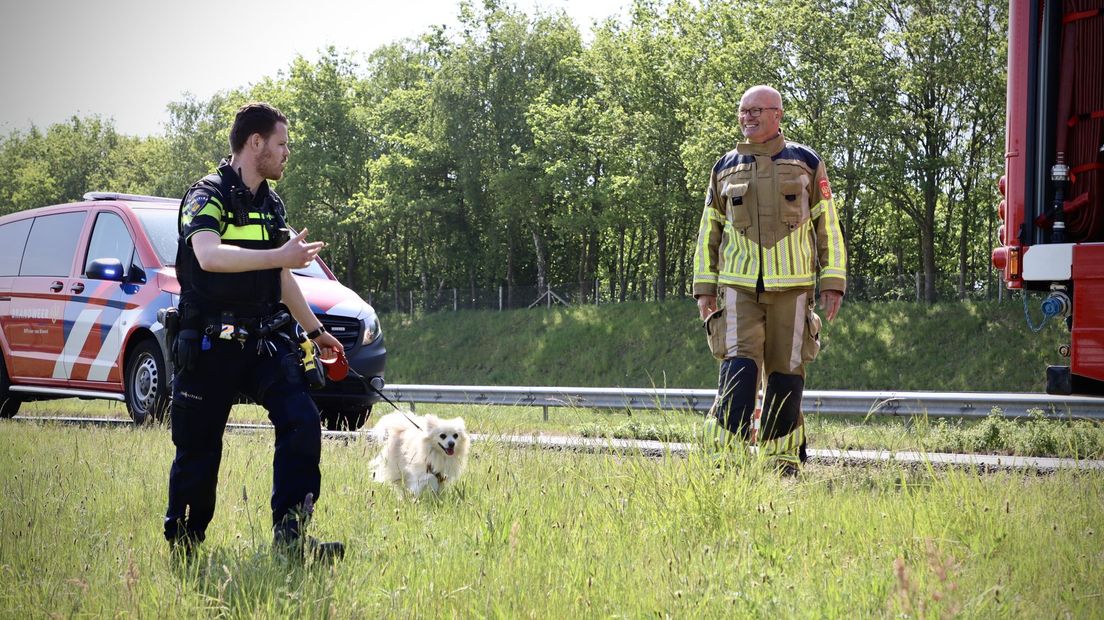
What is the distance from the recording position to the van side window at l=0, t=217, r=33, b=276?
1121 centimetres

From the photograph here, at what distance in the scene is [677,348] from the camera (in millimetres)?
32281

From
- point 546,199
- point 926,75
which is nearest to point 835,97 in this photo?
point 926,75

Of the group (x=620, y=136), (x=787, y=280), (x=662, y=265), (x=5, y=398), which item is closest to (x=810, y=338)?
(x=787, y=280)

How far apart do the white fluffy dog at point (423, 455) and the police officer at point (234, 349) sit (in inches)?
63.2

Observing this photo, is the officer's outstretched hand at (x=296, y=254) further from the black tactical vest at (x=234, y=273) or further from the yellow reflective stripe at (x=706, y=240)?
the yellow reflective stripe at (x=706, y=240)

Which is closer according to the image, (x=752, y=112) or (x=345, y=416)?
(x=752, y=112)

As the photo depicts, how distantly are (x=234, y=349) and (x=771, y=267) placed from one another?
2.86 m

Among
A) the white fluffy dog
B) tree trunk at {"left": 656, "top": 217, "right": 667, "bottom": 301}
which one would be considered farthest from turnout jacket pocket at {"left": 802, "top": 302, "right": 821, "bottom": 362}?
tree trunk at {"left": 656, "top": 217, "right": 667, "bottom": 301}

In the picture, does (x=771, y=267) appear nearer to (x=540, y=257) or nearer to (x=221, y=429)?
(x=221, y=429)

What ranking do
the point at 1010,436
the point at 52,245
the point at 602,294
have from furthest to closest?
the point at 602,294
the point at 52,245
the point at 1010,436

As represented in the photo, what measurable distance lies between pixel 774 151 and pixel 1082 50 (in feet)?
7.67

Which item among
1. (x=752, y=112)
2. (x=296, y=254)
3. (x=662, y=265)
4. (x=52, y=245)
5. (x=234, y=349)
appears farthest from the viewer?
(x=662, y=265)

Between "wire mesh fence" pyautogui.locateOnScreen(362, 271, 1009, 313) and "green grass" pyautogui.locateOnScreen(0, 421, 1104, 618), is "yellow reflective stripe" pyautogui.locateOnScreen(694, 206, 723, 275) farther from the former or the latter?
"wire mesh fence" pyautogui.locateOnScreen(362, 271, 1009, 313)

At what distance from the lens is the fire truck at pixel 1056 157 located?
6574mm
